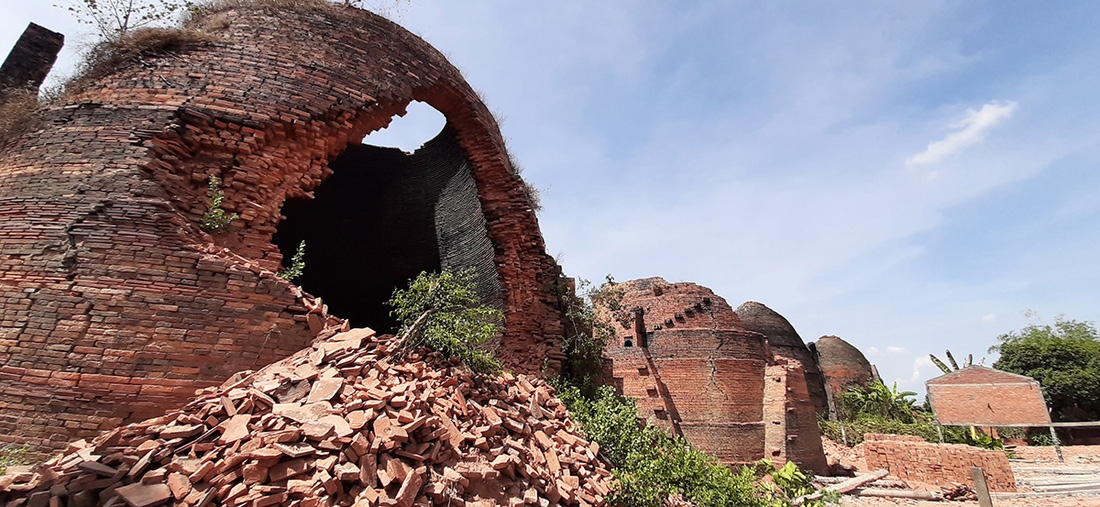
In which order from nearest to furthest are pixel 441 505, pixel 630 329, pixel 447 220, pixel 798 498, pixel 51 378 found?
pixel 441 505, pixel 51 378, pixel 447 220, pixel 798 498, pixel 630 329

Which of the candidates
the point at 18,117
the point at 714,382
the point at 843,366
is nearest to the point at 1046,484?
the point at 714,382

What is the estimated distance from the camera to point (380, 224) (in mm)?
8992

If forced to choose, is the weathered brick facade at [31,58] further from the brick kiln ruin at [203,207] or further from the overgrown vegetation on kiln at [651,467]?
the overgrown vegetation on kiln at [651,467]

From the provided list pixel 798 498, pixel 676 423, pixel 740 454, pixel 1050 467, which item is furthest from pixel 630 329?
pixel 1050 467

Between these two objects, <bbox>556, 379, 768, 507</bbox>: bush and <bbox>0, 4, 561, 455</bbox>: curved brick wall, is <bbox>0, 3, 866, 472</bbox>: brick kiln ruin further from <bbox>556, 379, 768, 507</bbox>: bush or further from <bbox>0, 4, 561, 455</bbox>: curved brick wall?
<bbox>556, 379, 768, 507</bbox>: bush

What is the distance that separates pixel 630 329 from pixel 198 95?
600 inches

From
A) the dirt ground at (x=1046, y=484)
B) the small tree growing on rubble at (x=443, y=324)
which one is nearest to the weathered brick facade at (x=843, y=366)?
the dirt ground at (x=1046, y=484)

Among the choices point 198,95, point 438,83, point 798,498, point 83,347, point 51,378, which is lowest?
point 798,498

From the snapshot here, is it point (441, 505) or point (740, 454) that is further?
point (740, 454)

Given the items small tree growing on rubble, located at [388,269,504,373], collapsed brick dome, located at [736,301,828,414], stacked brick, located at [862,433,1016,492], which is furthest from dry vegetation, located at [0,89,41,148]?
collapsed brick dome, located at [736,301,828,414]

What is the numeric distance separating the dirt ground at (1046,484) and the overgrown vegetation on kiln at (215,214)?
1322 centimetres

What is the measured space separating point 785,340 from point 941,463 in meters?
11.9

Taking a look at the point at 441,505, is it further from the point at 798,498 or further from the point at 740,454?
the point at 740,454

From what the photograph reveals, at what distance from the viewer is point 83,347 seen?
3.53 m
